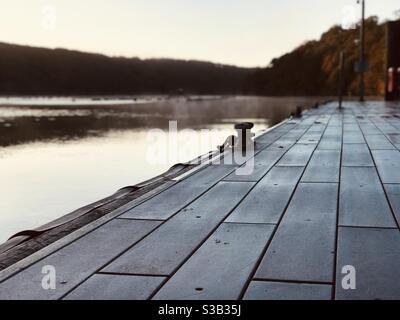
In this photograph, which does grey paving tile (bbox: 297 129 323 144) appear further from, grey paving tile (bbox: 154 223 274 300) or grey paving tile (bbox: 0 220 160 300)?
grey paving tile (bbox: 0 220 160 300)

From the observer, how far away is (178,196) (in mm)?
5336

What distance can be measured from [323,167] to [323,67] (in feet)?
424

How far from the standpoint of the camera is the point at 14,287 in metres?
2.82

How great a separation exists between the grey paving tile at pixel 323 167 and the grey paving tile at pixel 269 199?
6.7 inches

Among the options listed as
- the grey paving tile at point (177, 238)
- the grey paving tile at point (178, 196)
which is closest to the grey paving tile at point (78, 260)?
the grey paving tile at point (177, 238)

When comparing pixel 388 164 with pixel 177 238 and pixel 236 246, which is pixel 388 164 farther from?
pixel 177 238

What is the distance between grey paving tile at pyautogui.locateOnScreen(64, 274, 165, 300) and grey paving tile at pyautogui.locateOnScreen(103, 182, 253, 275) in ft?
0.38

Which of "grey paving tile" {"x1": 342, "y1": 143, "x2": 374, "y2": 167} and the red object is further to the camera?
the red object

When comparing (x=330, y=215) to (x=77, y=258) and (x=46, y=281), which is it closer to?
(x=77, y=258)

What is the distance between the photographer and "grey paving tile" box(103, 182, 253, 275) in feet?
10.4

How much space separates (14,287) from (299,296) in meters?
1.68

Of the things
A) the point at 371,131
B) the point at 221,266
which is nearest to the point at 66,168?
the point at 371,131

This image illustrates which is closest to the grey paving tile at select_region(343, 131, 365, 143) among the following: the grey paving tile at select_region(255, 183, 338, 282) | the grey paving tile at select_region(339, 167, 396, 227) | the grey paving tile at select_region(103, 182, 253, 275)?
the grey paving tile at select_region(339, 167, 396, 227)

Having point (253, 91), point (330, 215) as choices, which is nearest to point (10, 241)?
point (330, 215)
